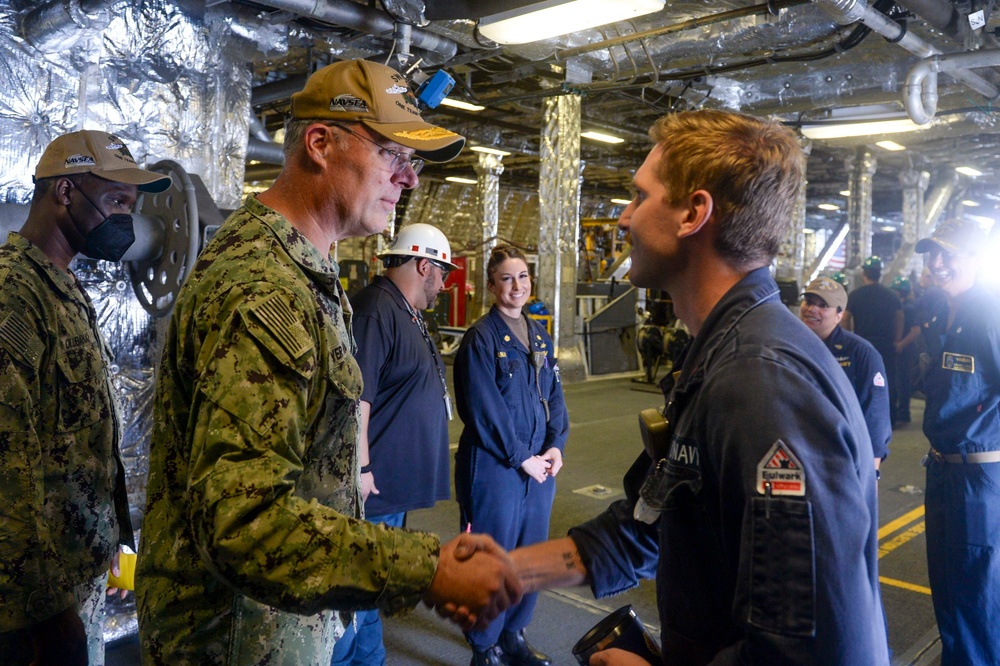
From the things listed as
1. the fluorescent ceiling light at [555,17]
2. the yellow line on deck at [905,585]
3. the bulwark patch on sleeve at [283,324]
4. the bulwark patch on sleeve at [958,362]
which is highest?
the fluorescent ceiling light at [555,17]

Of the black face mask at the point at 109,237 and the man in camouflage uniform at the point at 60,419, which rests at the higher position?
the black face mask at the point at 109,237

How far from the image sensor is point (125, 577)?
9.91 ft

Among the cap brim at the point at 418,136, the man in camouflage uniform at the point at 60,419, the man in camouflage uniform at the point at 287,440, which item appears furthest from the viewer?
the man in camouflage uniform at the point at 60,419

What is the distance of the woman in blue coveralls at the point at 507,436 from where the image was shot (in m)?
3.45

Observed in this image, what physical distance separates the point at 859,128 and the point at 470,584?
35.2 feet

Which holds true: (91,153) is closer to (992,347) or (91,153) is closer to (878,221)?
(992,347)

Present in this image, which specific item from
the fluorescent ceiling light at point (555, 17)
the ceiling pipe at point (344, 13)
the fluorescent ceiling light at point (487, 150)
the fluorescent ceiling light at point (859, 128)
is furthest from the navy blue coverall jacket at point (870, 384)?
the fluorescent ceiling light at point (487, 150)

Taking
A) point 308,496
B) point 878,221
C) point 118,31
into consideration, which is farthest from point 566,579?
point 878,221

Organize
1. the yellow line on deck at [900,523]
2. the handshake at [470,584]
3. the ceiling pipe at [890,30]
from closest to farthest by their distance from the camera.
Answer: the handshake at [470,584]
the yellow line on deck at [900,523]
the ceiling pipe at [890,30]

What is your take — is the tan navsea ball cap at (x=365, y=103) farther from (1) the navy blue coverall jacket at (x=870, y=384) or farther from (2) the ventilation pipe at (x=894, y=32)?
(2) the ventilation pipe at (x=894, y=32)

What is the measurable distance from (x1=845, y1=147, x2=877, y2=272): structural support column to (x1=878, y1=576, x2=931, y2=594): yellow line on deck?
1117 cm

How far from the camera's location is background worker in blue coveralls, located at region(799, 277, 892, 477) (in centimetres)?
394

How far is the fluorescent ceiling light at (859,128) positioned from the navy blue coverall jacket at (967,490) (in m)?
7.30

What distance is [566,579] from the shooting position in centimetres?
166
